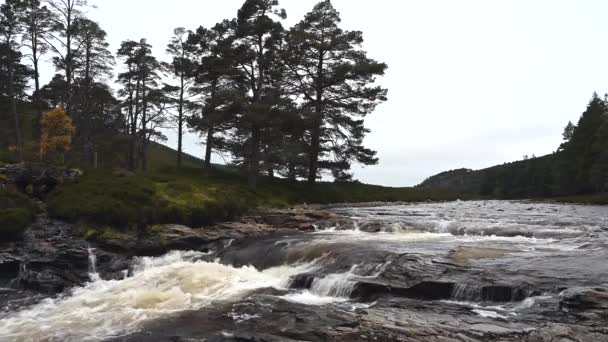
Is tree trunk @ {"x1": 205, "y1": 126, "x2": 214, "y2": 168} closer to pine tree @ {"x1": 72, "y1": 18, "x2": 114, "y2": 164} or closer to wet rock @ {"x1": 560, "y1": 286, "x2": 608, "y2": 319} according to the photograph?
pine tree @ {"x1": 72, "y1": 18, "x2": 114, "y2": 164}

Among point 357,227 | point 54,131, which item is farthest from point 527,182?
point 54,131

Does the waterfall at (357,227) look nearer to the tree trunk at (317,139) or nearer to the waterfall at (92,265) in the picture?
the waterfall at (92,265)

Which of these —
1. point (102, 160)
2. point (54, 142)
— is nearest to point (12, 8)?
point (54, 142)

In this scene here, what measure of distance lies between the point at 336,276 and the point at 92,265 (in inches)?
392

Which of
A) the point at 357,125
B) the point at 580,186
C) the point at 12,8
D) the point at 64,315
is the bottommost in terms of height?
the point at 64,315

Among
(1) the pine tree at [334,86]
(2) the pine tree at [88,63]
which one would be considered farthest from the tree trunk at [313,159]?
(2) the pine tree at [88,63]

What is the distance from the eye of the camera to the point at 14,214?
61.4 ft

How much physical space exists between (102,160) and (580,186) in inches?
2865

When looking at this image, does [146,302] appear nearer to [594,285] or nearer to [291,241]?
[291,241]

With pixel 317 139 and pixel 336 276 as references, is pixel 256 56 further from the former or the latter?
pixel 336 276

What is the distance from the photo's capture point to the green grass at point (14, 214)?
714 inches

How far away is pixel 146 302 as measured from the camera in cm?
1302

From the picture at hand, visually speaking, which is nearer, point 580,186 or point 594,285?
point 594,285

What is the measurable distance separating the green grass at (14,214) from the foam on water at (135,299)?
15.9ft
